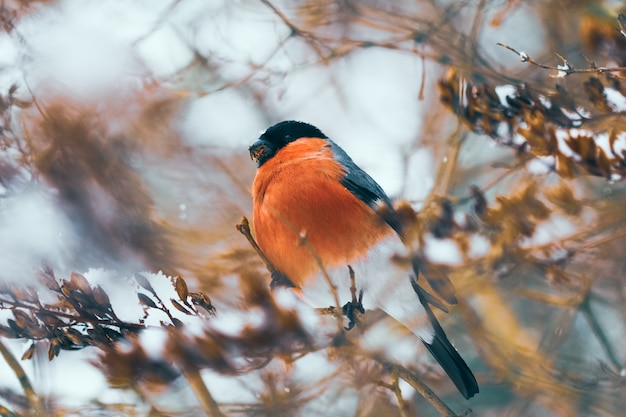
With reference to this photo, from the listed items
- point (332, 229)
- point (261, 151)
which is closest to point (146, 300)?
point (332, 229)

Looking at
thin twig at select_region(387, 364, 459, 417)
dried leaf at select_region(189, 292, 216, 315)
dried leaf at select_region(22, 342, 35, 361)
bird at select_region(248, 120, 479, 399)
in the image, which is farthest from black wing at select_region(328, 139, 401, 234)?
dried leaf at select_region(22, 342, 35, 361)

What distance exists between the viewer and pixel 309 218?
7.46 feet

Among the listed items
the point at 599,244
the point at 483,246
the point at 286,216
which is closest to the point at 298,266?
the point at 286,216

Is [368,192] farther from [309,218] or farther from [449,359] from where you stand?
[449,359]

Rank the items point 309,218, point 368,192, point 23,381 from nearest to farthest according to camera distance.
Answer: point 23,381, point 309,218, point 368,192

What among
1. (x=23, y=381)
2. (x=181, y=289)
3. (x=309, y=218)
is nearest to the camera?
(x=181, y=289)

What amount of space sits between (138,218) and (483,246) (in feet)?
5.32

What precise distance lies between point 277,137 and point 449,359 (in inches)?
42.0

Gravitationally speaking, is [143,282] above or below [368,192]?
below

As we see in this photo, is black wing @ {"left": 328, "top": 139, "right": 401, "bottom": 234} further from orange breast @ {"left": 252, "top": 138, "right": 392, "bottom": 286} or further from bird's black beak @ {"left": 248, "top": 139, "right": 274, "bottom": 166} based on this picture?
bird's black beak @ {"left": 248, "top": 139, "right": 274, "bottom": 166}

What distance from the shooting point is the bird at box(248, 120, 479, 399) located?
7.40 feet

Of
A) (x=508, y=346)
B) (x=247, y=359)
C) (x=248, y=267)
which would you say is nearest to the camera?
(x=247, y=359)

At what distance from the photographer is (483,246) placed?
2.32 meters

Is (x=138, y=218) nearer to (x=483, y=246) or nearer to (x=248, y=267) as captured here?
(x=248, y=267)
